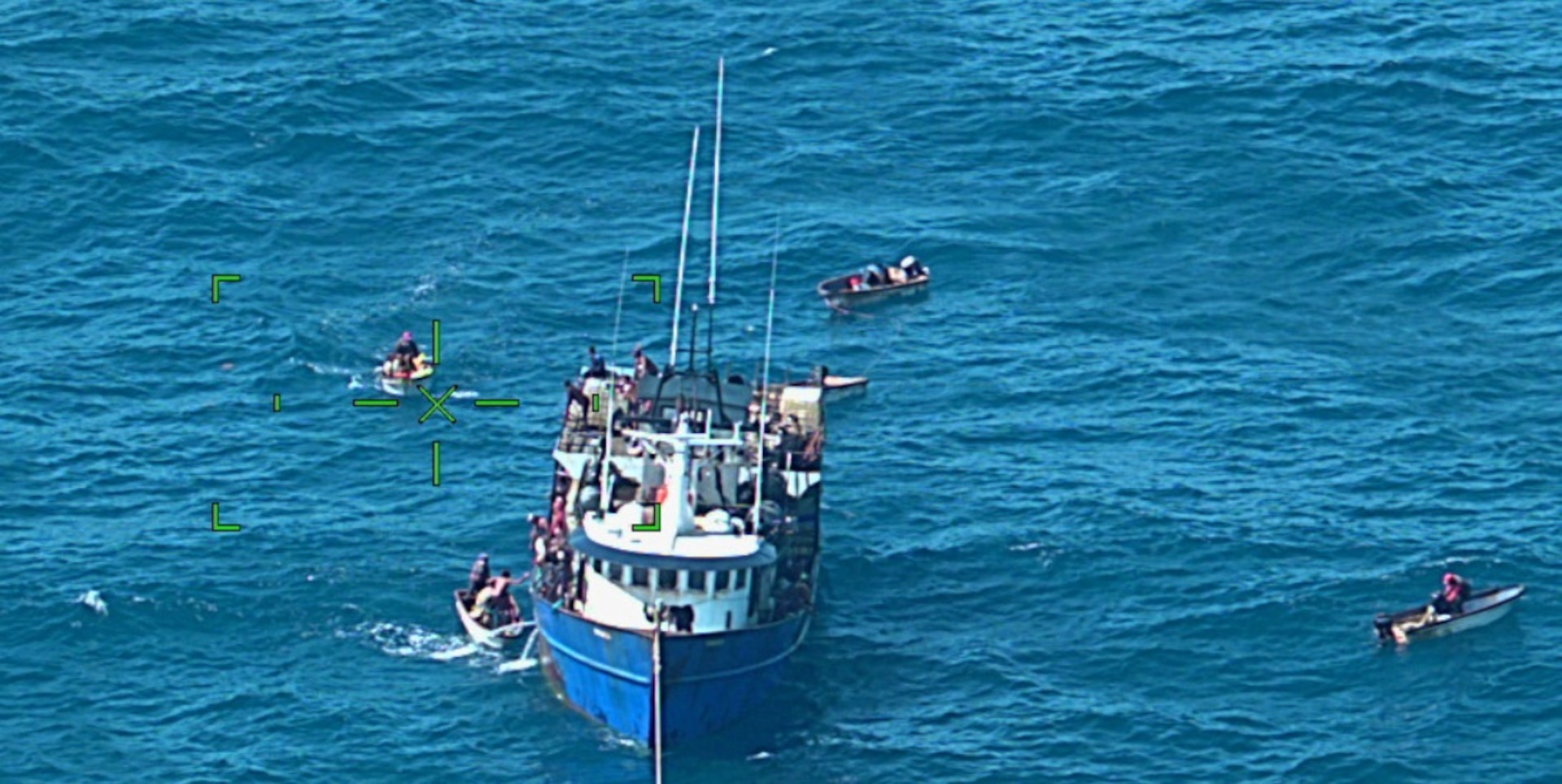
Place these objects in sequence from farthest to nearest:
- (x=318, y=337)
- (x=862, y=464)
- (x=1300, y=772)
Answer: (x=318, y=337)
(x=862, y=464)
(x=1300, y=772)

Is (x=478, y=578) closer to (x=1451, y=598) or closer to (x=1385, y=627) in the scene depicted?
(x=1385, y=627)

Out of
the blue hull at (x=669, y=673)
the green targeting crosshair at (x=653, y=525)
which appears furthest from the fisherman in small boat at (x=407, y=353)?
the blue hull at (x=669, y=673)

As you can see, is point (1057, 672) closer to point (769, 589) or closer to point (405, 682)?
point (769, 589)

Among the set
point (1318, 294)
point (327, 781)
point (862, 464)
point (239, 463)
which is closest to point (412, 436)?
point (239, 463)

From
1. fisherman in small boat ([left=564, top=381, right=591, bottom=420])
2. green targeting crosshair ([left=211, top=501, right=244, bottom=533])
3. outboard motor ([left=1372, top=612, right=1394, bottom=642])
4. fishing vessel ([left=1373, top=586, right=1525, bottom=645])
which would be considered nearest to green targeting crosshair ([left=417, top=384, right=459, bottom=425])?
green targeting crosshair ([left=211, top=501, right=244, bottom=533])

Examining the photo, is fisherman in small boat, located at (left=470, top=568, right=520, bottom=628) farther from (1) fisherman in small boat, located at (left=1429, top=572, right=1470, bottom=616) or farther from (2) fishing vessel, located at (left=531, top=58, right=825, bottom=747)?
(1) fisherman in small boat, located at (left=1429, top=572, right=1470, bottom=616)

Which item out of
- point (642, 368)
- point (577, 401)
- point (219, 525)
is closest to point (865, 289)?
point (642, 368)
